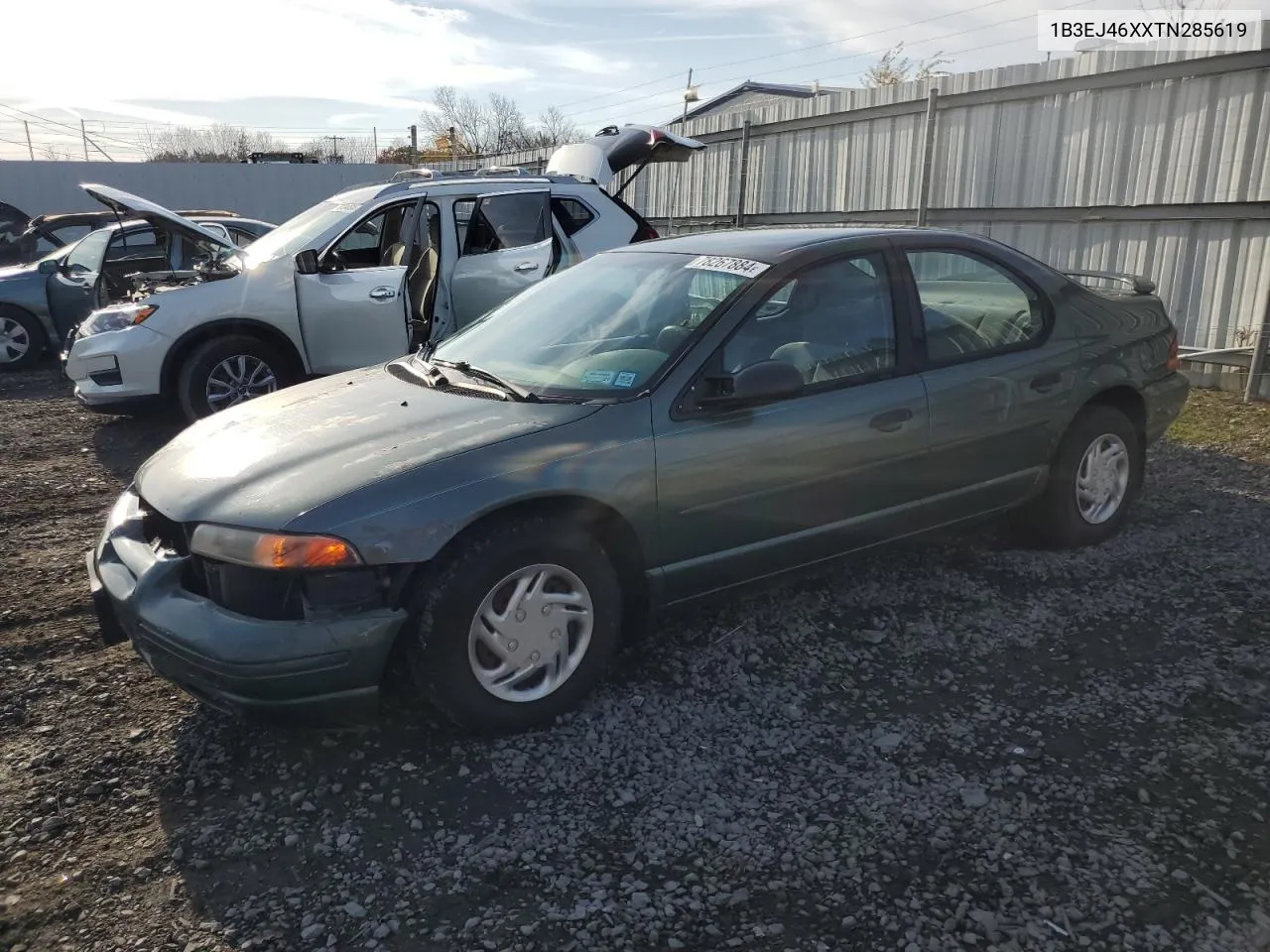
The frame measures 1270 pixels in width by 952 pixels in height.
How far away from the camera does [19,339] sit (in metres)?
10.1

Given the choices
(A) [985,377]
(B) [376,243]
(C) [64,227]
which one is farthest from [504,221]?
(C) [64,227]

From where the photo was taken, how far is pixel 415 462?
296 centimetres

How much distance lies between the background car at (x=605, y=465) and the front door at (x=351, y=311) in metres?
2.86

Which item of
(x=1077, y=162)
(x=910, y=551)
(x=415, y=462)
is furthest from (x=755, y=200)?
(x=415, y=462)

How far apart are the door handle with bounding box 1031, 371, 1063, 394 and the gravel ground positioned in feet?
2.94

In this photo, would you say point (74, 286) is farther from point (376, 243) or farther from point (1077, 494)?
point (1077, 494)

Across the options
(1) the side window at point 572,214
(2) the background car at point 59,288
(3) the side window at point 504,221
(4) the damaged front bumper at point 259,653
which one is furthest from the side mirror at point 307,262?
(4) the damaged front bumper at point 259,653

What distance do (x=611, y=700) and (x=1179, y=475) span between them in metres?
4.33

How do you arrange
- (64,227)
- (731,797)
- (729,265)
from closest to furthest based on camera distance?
(731,797) → (729,265) → (64,227)

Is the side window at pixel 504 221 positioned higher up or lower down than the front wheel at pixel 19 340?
higher up

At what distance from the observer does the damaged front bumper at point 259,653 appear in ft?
8.90

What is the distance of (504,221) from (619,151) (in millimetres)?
1961

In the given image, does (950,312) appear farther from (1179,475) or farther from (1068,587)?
(1179,475)

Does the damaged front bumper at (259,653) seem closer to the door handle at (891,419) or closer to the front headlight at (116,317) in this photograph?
the door handle at (891,419)
